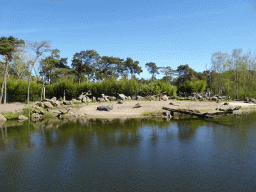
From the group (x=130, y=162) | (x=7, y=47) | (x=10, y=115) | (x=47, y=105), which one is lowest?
(x=130, y=162)

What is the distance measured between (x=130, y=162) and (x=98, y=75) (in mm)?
44203

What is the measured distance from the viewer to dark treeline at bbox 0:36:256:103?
27000mm

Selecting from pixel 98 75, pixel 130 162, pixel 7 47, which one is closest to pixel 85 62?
pixel 98 75

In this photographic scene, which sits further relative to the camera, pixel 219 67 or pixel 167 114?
pixel 219 67

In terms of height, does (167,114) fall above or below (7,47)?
below

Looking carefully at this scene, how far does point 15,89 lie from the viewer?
27.1m

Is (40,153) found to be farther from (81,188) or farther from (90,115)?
(90,115)

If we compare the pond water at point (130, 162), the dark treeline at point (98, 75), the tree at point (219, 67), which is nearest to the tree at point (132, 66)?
the dark treeline at point (98, 75)

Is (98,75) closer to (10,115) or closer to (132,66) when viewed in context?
(132,66)

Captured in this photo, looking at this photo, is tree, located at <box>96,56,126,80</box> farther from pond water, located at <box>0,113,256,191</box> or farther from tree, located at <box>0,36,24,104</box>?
pond water, located at <box>0,113,256,191</box>

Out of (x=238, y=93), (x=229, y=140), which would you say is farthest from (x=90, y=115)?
(x=238, y=93)

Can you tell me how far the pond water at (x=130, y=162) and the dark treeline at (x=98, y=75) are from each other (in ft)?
57.6

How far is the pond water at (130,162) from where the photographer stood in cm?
539

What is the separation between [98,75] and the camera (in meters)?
50.0
